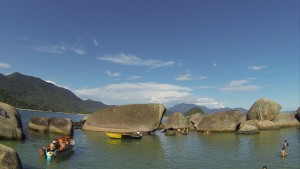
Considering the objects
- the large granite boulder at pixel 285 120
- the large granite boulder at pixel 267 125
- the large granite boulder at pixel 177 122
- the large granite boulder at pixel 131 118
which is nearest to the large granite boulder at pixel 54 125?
the large granite boulder at pixel 131 118

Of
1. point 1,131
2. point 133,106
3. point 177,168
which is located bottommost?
point 177,168

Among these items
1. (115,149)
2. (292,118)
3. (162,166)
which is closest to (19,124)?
(115,149)

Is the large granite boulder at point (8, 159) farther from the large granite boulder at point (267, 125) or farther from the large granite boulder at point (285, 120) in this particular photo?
the large granite boulder at point (285, 120)

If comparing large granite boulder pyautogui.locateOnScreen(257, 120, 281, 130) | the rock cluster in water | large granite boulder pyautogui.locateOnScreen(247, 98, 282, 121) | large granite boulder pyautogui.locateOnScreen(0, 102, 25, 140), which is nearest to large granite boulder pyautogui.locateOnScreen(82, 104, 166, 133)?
the rock cluster in water

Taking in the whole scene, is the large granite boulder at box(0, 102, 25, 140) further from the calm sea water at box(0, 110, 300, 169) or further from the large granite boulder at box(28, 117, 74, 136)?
the large granite boulder at box(28, 117, 74, 136)

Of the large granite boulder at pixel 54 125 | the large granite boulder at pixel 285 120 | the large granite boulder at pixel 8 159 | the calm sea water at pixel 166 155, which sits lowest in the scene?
the calm sea water at pixel 166 155

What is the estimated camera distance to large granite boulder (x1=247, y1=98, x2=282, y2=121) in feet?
189

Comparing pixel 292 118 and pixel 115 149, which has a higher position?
pixel 292 118

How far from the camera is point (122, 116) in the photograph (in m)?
51.7

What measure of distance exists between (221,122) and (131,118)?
1611 cm

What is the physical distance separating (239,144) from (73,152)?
20702mm

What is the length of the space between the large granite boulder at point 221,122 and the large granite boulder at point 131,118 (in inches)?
369

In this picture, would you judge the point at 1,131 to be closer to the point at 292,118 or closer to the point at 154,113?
the point at 154,113

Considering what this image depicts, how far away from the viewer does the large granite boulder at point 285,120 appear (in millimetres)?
59275
